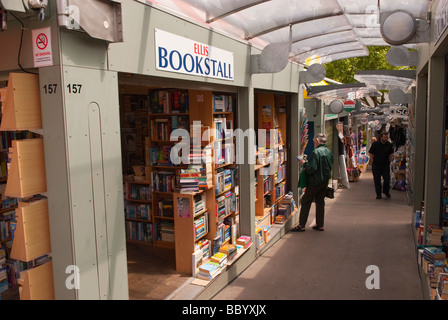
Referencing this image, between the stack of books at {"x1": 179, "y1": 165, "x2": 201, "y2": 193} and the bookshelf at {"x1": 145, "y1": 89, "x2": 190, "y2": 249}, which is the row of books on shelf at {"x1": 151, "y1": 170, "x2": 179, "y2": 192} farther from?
the stack of books at {"x1": 179, "y1": 165, "x2": 201, "y2": 193}

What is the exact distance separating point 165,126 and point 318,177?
301 cm

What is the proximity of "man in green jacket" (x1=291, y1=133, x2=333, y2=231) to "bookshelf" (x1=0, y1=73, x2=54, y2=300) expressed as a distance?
4.89 m

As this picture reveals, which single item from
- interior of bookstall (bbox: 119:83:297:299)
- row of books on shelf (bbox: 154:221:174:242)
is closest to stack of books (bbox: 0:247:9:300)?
interior of bookstall (bbox: 119:83:297:299)

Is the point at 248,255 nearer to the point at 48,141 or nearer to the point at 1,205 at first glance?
the point at 1,205

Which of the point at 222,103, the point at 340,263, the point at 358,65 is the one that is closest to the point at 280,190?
the point at 340,263

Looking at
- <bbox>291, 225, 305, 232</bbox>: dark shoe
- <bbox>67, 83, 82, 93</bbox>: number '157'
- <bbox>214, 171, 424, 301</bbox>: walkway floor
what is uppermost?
<bbox>67, 83, 82, 93</bbox>: number '157'

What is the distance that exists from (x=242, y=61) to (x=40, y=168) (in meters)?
3.05

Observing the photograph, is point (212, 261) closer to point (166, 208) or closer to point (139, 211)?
point (166, 208)

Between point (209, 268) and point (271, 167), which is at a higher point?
point (271, 167)

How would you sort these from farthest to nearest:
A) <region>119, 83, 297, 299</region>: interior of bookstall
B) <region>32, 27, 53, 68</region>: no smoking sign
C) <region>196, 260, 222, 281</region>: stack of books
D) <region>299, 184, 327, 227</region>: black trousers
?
<region>299, 184, 327, 227</region>: black trousers
<region>119, 83, 297, 299</region>: interior of bookstall
<region>196, 260, 222, 281</region>: stack of books
<region>32, 27, 53, 68</region>: no smoking sign

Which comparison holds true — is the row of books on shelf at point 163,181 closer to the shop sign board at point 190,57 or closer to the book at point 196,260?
the book at point 196,260

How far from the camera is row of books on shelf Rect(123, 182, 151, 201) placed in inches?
225

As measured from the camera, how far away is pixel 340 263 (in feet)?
17.7

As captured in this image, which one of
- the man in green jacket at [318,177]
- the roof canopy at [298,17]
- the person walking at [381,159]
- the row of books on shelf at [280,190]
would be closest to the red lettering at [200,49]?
the roof canopy at [298,17]
